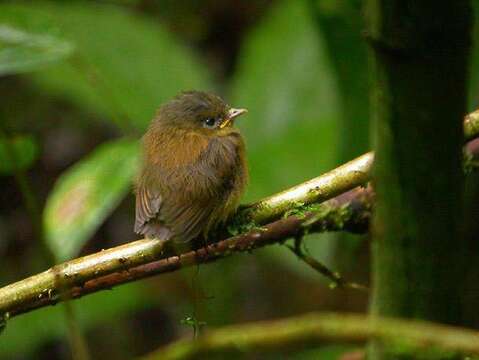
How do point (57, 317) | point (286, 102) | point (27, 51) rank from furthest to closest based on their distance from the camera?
point (286, 102) → point (57, 317) → point (27, 51)

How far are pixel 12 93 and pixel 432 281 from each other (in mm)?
5362

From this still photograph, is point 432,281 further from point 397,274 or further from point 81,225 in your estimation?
point 81,225

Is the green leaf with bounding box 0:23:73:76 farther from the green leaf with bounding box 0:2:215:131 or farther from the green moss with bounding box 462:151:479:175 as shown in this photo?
the green leaf with bounding box 0:2:215:131

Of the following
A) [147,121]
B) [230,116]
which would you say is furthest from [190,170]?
[147,121]

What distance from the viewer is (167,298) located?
520 centimetres

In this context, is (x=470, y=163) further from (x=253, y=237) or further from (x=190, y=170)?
(x=190, y=170)

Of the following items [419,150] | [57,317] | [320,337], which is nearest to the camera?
[320,337]

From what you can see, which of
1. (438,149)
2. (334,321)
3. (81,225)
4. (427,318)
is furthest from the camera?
(81,225)

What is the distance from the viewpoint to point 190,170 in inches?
114

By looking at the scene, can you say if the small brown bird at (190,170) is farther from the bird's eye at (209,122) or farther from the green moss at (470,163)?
the green moss at (470,163)

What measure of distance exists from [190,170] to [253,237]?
2.74 feet

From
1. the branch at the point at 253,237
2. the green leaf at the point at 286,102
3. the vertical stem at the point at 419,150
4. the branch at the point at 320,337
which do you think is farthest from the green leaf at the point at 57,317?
the branch at the point at 320,337

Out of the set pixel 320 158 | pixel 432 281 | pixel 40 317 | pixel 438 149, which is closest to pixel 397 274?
pixel 432 281

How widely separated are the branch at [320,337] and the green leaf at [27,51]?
62.2 inches
